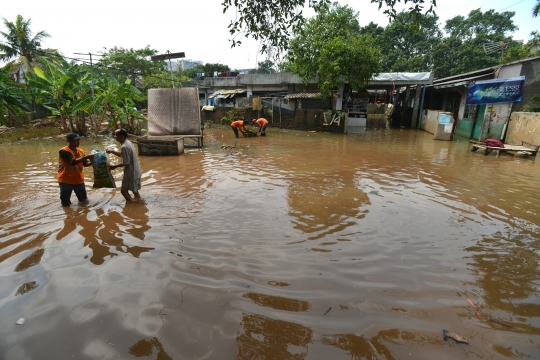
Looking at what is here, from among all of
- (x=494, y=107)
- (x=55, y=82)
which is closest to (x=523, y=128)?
(x=494, y=107)

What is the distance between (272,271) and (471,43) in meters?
41.0

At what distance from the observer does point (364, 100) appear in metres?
21.0

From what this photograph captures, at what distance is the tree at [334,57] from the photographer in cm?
1708

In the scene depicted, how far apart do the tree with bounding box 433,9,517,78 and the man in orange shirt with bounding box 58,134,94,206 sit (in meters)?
37.4

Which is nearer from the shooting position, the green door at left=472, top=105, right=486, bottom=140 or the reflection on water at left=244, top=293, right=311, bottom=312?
the reflection on water at left=244, top=293, right=311, bottom=312

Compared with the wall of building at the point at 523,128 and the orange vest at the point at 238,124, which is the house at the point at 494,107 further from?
the orange vest at the point at 238,124

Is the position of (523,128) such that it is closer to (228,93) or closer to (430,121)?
(430,121)

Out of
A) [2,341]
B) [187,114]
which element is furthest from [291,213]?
[187,114]

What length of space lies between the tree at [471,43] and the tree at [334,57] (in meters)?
21.5

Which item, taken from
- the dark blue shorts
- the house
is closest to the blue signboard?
the house

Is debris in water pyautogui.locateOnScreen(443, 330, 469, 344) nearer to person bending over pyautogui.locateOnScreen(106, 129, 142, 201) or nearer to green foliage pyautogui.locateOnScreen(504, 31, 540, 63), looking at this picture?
person bending over pyautogui.locateOnScreen(106, 129, 142, 201)

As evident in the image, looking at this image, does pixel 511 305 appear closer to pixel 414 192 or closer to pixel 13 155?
pixel 414 192

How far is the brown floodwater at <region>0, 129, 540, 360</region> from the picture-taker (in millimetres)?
2457

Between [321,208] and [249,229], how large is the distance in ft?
5.17
